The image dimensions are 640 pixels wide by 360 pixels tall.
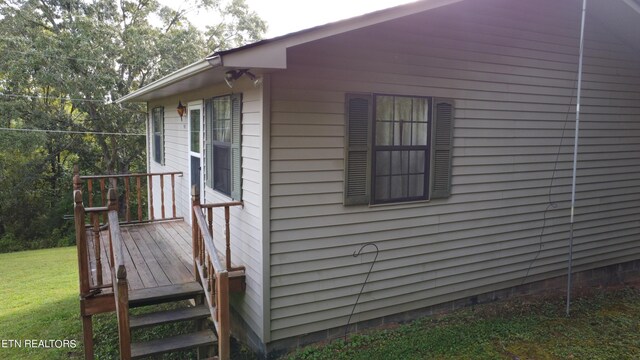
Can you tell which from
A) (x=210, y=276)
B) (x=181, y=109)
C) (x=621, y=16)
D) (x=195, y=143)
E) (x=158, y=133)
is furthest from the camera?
(x=158, y=133)

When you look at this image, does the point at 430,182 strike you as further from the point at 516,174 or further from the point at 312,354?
the point at 312,354

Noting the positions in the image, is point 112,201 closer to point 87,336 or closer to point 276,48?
point 87,336

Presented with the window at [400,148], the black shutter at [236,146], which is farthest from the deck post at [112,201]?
the window at [400,148]

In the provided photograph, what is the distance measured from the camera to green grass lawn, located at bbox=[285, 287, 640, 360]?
4223mm

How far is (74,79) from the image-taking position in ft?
44.2

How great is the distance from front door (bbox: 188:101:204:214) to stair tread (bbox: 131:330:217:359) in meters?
2.71

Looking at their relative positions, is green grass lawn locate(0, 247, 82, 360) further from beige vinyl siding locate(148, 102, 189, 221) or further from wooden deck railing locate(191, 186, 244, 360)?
beige vinyl siding locate(148, 102, 189, 221)

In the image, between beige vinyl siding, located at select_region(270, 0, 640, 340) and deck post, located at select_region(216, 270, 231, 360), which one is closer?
deck post, located at select_region(216, 270, 231, 360)

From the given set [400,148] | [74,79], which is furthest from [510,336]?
[74,79]

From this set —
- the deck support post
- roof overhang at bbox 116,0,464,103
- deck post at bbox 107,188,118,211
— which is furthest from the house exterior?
the deck support post

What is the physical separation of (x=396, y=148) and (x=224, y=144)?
6.44 ft

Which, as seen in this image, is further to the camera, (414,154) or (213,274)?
(414,154)

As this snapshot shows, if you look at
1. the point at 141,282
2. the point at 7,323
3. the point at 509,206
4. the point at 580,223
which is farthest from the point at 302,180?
the point at 7,323

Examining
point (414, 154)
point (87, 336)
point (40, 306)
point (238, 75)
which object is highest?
point (238, 75)
